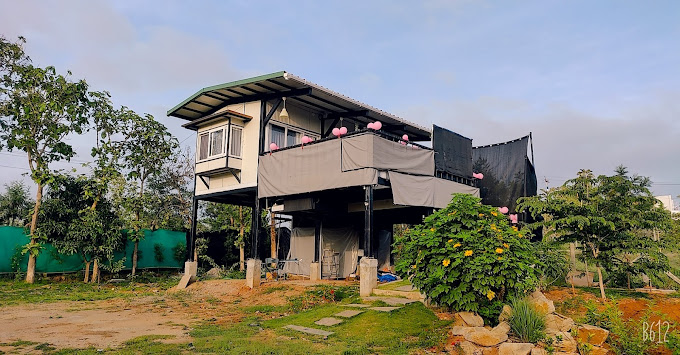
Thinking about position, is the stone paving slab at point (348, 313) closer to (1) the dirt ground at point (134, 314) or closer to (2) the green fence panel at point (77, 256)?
(1) the dirt ground at point (134, 314)

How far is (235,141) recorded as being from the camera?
1645 centimetres

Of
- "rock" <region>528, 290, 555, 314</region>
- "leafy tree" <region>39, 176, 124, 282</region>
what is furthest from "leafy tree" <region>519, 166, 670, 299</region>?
"leafy tree" <region>39, 176, 124, 282</region>

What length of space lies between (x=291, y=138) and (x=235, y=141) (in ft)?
6.75

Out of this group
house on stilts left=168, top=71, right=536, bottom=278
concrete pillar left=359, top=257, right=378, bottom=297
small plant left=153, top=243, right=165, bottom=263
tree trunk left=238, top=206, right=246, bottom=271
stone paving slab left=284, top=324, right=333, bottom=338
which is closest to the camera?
stone paving slab left=284, top=324, right=333, bottom=338

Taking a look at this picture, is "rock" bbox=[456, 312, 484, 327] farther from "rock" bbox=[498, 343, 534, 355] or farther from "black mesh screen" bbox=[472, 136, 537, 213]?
"black mesh screen" bbox=[472, 136, 537, 213]

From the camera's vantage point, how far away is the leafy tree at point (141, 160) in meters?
19.7

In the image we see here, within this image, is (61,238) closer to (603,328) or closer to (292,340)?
(292,340)

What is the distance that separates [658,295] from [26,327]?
1351 cm

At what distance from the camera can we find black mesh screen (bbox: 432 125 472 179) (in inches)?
604

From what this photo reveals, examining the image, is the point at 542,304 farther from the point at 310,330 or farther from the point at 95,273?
the point at 95,273

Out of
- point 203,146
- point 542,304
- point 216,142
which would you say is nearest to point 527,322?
point 542,304

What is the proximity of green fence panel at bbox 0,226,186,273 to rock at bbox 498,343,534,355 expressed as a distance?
1742 cm

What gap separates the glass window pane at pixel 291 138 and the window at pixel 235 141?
5.55 ft

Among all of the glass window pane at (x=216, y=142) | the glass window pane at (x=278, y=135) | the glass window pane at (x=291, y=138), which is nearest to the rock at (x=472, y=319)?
the glass window pane at (x=278, y=135)
